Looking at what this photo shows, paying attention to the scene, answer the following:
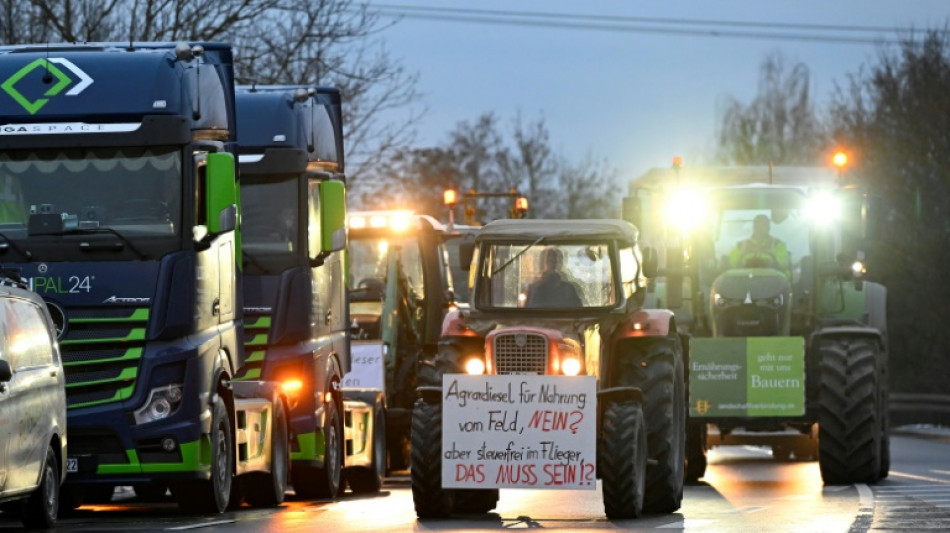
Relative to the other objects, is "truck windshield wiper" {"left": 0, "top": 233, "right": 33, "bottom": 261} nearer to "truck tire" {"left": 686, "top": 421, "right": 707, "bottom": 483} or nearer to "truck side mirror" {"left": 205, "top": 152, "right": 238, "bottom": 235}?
"truck side mirror" {"left": 205, "top": 152, "right": 238, "bottom": 235}

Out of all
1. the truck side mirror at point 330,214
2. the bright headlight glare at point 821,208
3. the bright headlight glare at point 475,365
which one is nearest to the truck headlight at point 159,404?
the bright headlight glare at point 475,365

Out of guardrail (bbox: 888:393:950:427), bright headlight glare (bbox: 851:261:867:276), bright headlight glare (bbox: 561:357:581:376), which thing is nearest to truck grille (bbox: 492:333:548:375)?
bright headlight glare (bbox: 561:357:581:376)

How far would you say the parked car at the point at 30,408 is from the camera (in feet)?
53.5

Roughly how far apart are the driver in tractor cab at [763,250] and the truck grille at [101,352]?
9.26 m

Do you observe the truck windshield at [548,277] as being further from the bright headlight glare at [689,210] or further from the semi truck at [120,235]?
the bright headlight glare at [689,210]

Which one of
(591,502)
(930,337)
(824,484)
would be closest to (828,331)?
(824,484)

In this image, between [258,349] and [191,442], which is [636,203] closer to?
[258,349]

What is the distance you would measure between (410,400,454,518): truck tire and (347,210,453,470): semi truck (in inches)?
420

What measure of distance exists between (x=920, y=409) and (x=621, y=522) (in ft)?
99.7

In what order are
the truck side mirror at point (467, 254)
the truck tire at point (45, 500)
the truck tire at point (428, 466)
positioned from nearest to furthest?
1. the truck tire at point (45, 500)
2. the truck tire at point (428, 466)
3. the truck side mirror at point (467, 254)

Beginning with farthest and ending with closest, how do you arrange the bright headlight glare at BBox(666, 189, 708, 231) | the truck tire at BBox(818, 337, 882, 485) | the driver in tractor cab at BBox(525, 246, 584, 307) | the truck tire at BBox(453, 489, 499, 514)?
the bright headlight glare at BBox(666, 189, 708, 231)
the truck tire at BBox(818, 337, 882, 485)
the driver in tractor cab at BBox(525, 246, 584, 307)
the truck tire at BBox(453, 489, 499, 514)

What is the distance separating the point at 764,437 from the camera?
101ft

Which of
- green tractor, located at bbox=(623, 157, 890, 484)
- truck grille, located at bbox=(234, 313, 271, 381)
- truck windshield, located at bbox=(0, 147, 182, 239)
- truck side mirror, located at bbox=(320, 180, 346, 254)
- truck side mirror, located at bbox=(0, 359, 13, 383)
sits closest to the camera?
truck side mirror, located at bbox=(0, 359, 13, 383)

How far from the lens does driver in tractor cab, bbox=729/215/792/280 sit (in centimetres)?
2569
